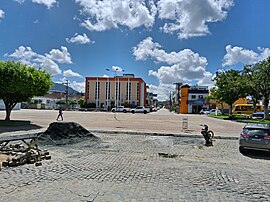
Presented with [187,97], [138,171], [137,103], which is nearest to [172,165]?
[138,171]

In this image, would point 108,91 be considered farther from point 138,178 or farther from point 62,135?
point 138,178

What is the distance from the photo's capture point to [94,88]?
8581 cm

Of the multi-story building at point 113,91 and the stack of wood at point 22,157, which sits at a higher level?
the multi-story building at point 113,91

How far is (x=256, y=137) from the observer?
35.3 feet

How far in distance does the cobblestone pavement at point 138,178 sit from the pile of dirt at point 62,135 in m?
2.01

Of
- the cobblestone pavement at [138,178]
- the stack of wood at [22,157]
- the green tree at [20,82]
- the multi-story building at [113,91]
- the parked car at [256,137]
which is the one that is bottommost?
the cobblestone pavement at [138,178]

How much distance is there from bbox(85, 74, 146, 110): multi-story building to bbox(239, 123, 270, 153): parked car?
7403cm

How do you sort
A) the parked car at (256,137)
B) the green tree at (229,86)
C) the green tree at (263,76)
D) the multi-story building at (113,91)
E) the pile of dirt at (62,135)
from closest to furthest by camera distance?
the parked car at (256,137), the pile of dirt at (62,135), the green tree at (263,76), the green tree at (229,86), the multi-story building at (113,91)

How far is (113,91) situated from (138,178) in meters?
79.7

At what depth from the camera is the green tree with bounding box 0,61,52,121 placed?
18891 millimetres

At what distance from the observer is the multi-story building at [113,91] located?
280 feet

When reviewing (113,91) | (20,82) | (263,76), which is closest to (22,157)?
(20,82)

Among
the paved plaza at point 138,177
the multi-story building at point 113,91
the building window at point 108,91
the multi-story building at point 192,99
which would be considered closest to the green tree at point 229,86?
the paved plaza at point 138,177

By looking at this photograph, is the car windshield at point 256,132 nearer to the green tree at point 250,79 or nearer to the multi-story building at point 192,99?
the green tree at point 250,79
